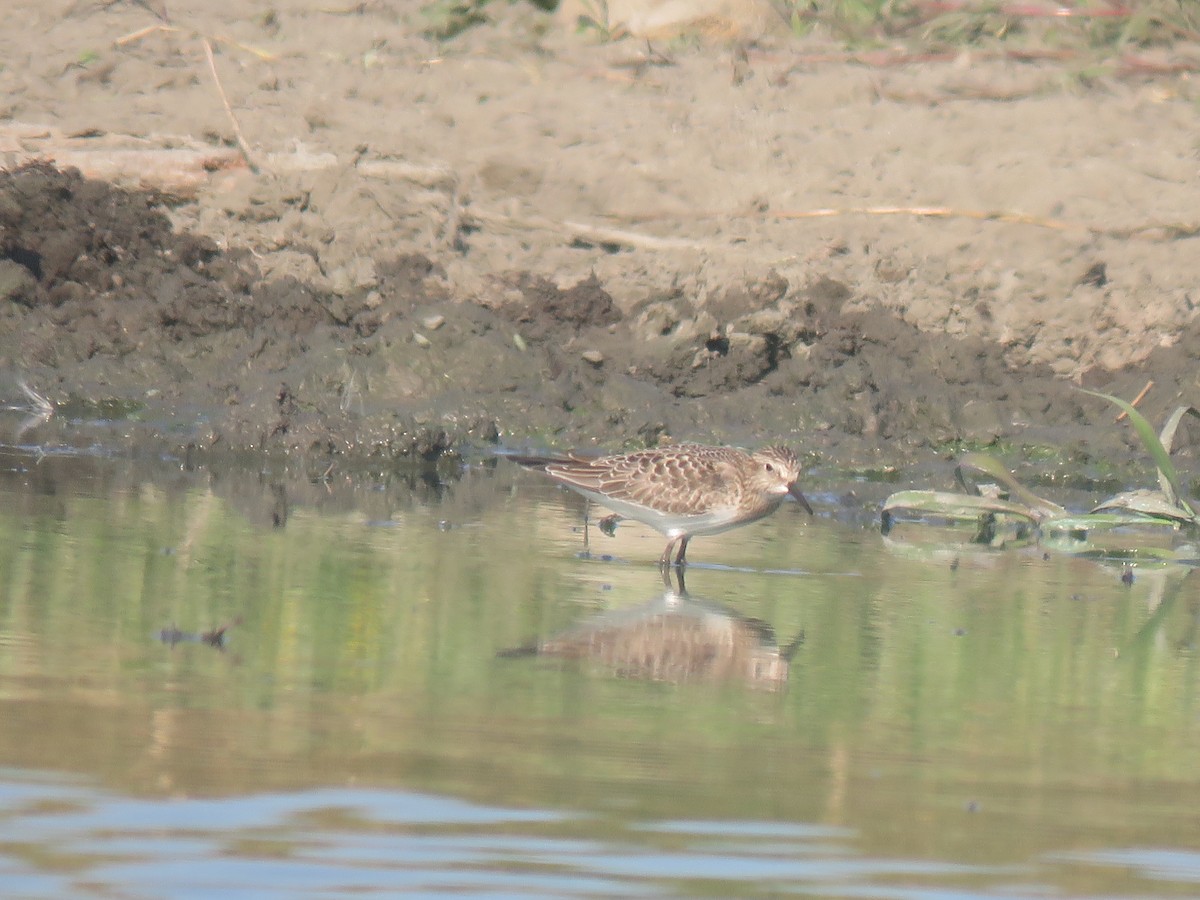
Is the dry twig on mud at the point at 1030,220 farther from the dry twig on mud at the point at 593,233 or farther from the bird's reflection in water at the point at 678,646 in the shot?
the bird's reflection in water at the point at 678,646

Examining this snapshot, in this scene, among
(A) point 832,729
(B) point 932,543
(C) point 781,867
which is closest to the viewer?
(C) point 781,867

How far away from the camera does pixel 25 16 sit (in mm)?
13180

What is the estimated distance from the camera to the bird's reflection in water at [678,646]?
5812 millimetres

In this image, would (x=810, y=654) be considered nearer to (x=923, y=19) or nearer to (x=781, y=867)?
(x=781, y=867)

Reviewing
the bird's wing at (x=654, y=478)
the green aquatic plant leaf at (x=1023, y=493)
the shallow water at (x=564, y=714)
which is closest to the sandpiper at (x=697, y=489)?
the bird's wing at (x=654, y=478)

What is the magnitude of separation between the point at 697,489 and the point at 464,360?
10.3ft

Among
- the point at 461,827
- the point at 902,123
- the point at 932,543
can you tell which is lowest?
the point at 932,543

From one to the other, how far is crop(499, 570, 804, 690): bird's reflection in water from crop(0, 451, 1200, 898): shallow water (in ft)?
0.07

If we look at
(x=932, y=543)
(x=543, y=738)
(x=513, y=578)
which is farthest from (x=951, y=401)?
(x=543, y=738)

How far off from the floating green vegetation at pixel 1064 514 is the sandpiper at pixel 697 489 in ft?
2.45

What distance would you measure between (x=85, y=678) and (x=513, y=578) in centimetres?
233

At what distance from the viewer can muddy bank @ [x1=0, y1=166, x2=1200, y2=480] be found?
435 inches

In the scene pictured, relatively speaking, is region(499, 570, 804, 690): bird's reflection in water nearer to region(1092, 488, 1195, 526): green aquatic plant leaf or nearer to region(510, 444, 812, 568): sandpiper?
region(510, 444, 812, 568): sandpiper

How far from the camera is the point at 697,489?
8.59 metres
